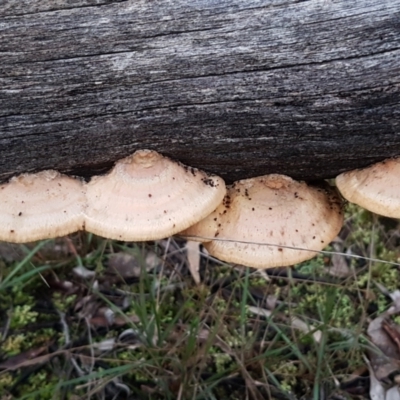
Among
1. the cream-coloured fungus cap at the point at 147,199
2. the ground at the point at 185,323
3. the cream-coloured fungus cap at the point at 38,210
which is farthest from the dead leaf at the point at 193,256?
the cream-coloured fungus cap at the point at 38,210

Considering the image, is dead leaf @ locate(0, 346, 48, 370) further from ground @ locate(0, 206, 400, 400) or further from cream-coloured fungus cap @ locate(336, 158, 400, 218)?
cream-coloured fungus cap @ locate(336, 158, 400, 218)

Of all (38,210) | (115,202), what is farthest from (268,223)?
(38,210)

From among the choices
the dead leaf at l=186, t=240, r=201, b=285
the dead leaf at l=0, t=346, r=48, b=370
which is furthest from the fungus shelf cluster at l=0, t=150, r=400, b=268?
the dead leaf at l=0, t=346, r=48, b=370

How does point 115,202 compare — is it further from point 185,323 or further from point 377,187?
point 185,323

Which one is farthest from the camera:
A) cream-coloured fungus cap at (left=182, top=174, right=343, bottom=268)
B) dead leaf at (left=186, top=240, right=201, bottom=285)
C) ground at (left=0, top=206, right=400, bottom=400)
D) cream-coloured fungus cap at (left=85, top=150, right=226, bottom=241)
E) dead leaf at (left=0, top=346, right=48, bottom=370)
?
dead leaf at (left=186, top=240, right=201, bottom=285)

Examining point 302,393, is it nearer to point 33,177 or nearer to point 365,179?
point 365,179
